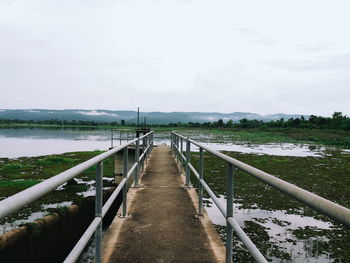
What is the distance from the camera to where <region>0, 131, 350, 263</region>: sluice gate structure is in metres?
1.19

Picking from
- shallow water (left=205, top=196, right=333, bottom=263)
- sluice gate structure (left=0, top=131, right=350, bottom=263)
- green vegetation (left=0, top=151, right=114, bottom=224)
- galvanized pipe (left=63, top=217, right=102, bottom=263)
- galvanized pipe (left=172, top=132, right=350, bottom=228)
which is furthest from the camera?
green vegetation (left=0, top=151, right=114, bottom=224)

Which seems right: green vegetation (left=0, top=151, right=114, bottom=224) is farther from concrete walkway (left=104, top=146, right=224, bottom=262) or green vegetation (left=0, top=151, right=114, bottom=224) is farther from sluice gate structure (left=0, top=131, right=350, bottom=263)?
sluice gate structure (left=0, top=131, right=350, bottom=263)

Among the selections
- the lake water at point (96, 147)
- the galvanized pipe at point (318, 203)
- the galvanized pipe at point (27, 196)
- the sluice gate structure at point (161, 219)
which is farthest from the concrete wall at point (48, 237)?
the lake water at point (96, 147)

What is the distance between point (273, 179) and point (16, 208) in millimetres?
1155

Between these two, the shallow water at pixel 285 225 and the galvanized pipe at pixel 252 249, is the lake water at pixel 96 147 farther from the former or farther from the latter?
the galvanized pipe at pixel 252 249

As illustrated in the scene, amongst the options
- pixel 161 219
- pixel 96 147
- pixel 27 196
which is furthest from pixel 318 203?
pixel 96 147

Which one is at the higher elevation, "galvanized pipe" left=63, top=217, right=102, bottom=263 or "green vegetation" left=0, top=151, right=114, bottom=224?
"galvanized pipe" left=63, top=217, right=102, bottom=263

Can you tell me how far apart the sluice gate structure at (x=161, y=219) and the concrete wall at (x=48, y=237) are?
2.00 meters

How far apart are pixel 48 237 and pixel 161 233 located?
3732 millimetres

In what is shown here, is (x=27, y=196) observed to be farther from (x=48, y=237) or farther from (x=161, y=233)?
(x=48, y=237)

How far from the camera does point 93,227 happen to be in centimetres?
203

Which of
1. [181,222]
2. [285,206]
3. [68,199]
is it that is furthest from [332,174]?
[181,222]

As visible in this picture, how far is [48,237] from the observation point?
631 centimetres

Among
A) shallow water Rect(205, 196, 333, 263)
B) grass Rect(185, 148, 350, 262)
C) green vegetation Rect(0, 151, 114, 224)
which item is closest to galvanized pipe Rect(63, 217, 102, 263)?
grass Rect(185, 148, 350, 262)
